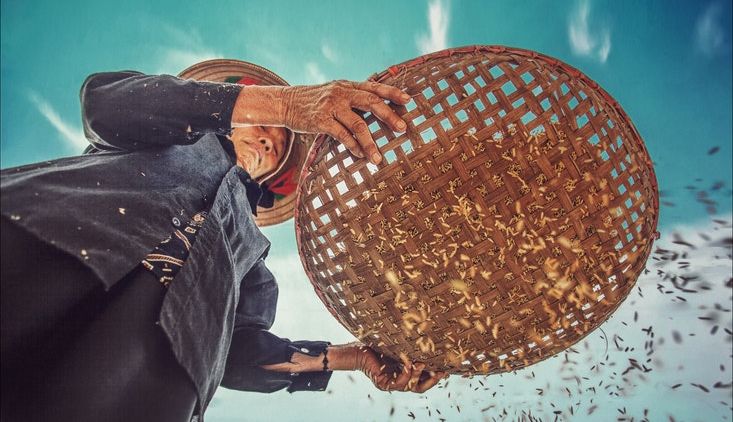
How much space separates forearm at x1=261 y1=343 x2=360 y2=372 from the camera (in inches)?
45.1

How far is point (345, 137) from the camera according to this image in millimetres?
736

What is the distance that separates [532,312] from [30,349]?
32.8 inches

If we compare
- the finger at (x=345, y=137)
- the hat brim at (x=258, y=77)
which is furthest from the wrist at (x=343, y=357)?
the finger at (x=345, y=137)

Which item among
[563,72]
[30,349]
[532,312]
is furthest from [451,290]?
[30,349]

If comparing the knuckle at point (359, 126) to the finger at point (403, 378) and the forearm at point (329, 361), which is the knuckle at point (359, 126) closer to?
the finger at point (403, 378)

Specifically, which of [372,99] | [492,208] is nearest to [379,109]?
[372,99]

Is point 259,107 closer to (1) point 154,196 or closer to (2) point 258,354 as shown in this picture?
(1) point 154,196

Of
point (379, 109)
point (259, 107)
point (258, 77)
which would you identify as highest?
point (258, 77)

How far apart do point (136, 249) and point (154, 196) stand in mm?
130

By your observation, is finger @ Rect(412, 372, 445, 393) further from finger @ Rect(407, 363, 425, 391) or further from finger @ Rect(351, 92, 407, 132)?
finger @ Rect(351, 92, 407, 132)

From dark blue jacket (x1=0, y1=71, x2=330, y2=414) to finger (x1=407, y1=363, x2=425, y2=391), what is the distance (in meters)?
0.42

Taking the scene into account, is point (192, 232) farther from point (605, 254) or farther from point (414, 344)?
point (605, 254)

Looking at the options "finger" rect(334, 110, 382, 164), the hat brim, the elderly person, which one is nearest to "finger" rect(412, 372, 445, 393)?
the elderly person

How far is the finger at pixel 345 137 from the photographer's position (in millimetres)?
736
